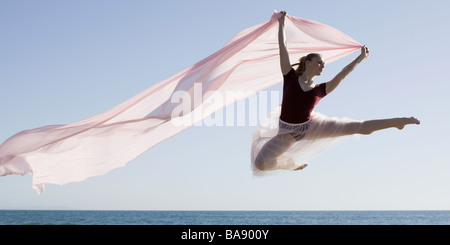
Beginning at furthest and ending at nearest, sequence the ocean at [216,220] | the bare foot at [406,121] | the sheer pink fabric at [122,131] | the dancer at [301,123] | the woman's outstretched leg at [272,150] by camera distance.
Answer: the ocean at [216,220] < the sheer pink fabric at [122,131] < the woman's outstretched leg at [272,150] < the dancer at [301,123] < the bare foot at [406,121]

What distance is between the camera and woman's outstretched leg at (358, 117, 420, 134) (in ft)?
19.4

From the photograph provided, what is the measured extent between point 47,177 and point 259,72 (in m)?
3.19

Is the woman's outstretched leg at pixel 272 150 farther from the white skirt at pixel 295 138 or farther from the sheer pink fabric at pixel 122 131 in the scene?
the sheer pink fabric at pixel 122 131

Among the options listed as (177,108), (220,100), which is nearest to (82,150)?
(177,108)

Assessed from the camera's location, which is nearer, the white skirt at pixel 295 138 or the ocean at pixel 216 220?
the white skirt at pixel 295 138

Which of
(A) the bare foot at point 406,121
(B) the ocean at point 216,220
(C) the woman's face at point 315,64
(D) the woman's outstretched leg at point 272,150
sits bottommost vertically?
(D) the woman's outstretched leg at point 272,150

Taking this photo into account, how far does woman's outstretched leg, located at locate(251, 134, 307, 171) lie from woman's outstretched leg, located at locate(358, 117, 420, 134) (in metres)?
0.87

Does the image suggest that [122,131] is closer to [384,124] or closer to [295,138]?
[295,138]

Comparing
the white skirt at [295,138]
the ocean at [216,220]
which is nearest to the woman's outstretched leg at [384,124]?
the white skirt at [295,138]

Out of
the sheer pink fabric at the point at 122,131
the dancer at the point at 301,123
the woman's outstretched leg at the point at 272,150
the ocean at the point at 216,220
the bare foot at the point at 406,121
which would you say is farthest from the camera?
the ocean at the point at 216,220

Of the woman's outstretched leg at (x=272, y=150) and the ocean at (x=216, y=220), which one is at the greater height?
the ocean at (x=216, y=220)

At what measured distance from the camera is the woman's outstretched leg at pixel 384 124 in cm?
592

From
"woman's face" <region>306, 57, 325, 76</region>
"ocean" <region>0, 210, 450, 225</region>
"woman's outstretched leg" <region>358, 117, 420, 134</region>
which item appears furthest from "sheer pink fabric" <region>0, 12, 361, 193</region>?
"ocean" <region>0, 210, 450, 225</region>
